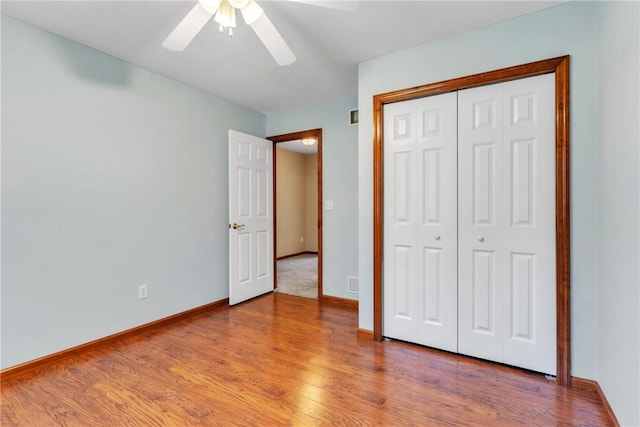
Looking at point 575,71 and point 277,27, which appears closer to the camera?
point 575,71

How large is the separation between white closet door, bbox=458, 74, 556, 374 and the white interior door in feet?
7.78

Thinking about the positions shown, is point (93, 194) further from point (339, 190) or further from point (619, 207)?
point (619, 207)

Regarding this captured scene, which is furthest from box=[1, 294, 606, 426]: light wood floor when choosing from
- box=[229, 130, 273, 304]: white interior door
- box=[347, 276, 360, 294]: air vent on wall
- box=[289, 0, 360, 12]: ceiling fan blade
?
box=[289, 0, 360, 12]: ceiling fan blade

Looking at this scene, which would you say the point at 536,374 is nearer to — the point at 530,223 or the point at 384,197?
the point at 530,223

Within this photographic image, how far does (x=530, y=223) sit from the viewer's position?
2004mm

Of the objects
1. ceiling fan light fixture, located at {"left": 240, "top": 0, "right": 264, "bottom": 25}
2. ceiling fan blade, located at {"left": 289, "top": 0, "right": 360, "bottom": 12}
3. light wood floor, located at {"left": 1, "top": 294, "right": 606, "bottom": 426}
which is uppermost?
ceiling fan blade, located at {"left": 289, "top": 0, "right": 360, "bottom": 12}

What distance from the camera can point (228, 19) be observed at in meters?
1.62

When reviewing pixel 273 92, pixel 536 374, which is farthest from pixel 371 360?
pixel 273 92

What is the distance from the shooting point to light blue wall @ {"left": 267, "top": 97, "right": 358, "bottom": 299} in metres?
3.51

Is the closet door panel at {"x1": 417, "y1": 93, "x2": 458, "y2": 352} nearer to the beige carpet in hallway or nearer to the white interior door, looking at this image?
the beige carpet in hallway

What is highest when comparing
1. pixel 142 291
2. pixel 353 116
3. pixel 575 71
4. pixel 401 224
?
pixel 353 116

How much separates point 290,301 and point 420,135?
238 cm

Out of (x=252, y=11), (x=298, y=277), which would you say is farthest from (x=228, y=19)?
(x=298, y=277)

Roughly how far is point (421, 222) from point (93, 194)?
8.42 ft
